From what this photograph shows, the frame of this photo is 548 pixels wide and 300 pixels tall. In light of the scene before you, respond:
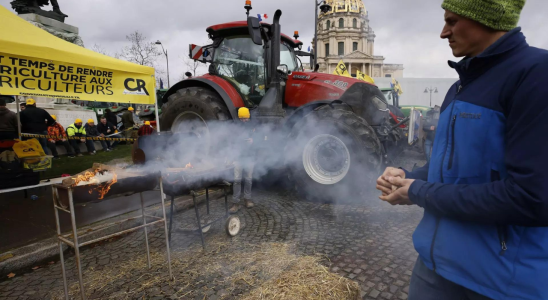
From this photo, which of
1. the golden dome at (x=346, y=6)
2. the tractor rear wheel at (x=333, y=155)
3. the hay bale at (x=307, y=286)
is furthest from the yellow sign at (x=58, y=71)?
the golden dome at (x=346, y=6)

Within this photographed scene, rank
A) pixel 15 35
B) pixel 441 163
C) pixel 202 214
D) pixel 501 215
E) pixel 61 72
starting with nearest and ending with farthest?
pixel 501 215 → pixel 441 163 → pixel 15 35 → pixel 61 72 → pixel 202 214

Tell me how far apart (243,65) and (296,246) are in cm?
433

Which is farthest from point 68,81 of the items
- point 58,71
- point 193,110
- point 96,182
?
point 96,182

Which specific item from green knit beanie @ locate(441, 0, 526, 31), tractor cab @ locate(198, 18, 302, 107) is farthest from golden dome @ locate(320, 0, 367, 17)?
green knit beanie @ locate(441, 0, 526, 31)

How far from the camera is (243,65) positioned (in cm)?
671

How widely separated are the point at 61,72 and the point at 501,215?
5.68 metres

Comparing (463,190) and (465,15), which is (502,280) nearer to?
(463,190)

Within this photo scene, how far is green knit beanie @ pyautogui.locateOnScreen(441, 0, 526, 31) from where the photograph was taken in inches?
45.3

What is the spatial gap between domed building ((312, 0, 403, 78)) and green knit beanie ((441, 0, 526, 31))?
77063mm

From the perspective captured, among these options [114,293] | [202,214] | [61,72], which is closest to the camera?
[114,293]

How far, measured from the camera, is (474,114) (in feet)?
3.98

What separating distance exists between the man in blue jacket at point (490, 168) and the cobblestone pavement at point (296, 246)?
184 centimetres

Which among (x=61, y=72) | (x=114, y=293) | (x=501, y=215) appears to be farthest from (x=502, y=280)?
(x=61, y=72)

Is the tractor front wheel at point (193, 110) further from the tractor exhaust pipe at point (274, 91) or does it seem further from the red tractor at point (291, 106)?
the tractor exhaust pipe at point (274, 91)
